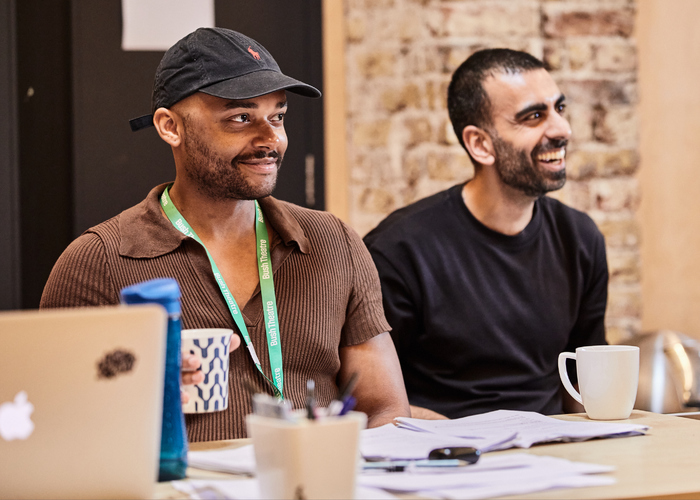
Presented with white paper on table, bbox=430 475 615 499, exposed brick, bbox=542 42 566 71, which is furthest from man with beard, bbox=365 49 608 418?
white paper on table, bbox=430 475 615 499

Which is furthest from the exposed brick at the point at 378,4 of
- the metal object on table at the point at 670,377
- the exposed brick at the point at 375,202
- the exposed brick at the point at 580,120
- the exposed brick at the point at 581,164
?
the metal object on table at the point at 670,377

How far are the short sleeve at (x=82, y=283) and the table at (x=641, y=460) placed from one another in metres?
0.46

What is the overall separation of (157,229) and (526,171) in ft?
3.69

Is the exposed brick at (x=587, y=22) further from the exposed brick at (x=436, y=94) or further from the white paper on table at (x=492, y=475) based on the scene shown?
the white paper on table at (x=492, y=475)

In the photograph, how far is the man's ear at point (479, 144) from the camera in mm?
2217

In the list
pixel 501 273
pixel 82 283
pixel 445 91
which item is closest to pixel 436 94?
pixel 445 91

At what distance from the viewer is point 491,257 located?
2.02m

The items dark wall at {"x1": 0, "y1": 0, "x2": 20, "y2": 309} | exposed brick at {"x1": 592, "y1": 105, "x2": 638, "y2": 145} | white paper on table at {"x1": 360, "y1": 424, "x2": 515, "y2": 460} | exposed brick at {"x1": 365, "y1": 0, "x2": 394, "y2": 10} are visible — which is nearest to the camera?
white paper on table at {"x1": 360, "y1": 424, "x2": 515, "y2": 460}

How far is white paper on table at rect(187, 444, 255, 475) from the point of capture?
880mm

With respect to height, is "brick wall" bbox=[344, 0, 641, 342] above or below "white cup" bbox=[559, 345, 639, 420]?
above

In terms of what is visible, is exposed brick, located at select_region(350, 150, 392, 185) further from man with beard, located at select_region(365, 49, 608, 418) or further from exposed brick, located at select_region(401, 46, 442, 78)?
man with beard, located at select_region(365, 49, 608, 418)

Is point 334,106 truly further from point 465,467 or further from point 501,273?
point 465,467

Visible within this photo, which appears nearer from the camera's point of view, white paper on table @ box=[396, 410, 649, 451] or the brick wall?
white paper on table @ box=[396, 410, 649, 451]

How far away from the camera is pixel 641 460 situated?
2.96ft
